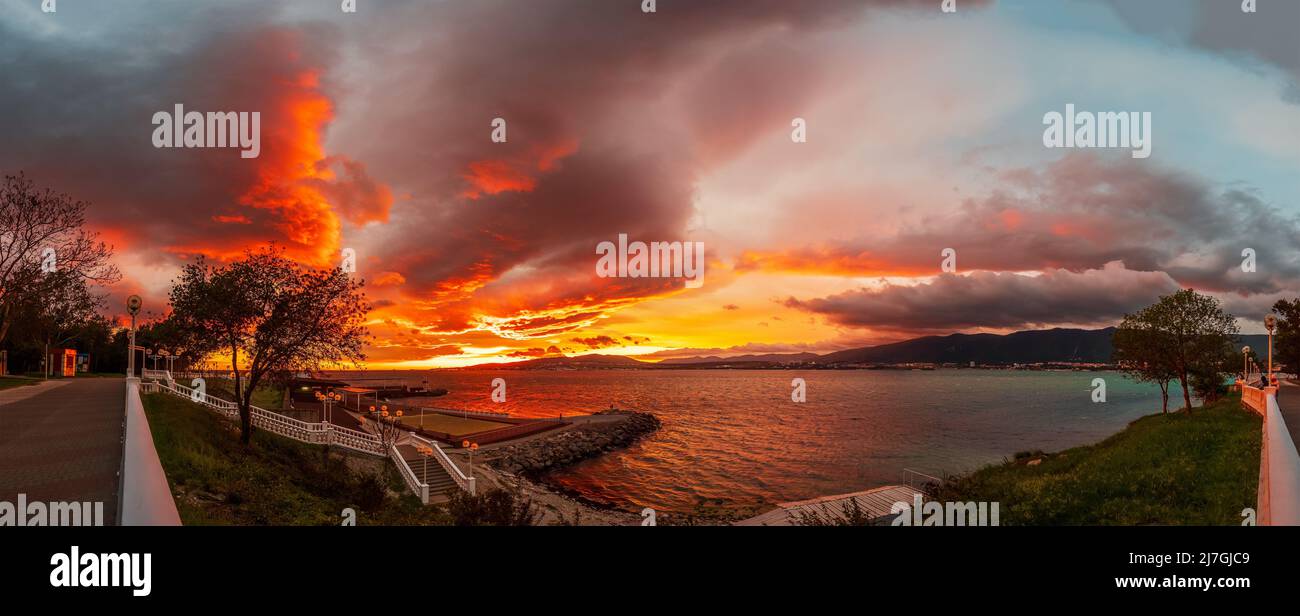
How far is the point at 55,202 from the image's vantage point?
33188mm

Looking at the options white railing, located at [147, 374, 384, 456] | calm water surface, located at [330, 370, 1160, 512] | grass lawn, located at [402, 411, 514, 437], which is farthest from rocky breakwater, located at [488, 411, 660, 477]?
white railing, located at [147, 374, 384, 456]

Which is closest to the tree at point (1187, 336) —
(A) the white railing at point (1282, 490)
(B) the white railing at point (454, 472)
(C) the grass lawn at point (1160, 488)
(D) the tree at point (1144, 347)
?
(D) the tree at point (1144, 347)

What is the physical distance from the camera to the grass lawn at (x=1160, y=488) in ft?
44.9

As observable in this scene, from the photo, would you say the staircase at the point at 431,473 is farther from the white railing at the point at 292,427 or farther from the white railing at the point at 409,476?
the white railing at the point at 292,427

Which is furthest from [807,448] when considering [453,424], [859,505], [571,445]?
[453,424]

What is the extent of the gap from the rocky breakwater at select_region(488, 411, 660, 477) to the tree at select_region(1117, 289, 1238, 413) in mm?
49242

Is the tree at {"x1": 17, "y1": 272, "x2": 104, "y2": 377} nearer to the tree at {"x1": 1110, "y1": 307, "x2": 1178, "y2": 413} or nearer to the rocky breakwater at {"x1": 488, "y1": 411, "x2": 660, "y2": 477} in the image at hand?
the rocky breakwater at {"x1": 488, "y1": 411, "x2": 660, "y2": 477}

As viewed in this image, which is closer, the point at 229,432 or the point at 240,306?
the point at 240,306

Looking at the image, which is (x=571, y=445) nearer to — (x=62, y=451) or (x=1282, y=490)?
(x=62, y=451)

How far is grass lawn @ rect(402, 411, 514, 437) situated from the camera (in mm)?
71938

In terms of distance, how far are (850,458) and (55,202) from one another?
68.9 meters

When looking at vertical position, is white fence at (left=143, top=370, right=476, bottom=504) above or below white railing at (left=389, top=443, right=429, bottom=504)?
above
